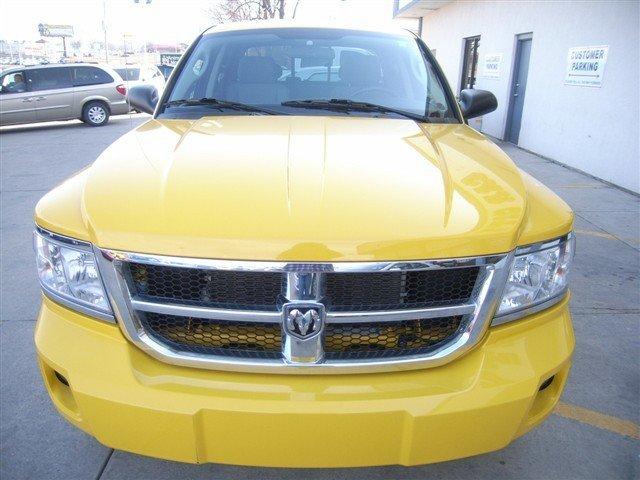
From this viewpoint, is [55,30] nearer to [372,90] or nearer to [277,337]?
[372,90]

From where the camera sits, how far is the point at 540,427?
8.16ft

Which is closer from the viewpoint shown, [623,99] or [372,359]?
[372,359]

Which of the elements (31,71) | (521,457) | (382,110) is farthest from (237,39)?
(31,71)

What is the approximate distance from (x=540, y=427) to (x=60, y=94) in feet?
50.5

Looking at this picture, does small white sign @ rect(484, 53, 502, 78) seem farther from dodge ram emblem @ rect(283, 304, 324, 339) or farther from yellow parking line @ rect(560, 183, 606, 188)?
dodge ram emblem @ rect(283, 304, 324, 339)

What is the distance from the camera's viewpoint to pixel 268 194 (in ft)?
5.46

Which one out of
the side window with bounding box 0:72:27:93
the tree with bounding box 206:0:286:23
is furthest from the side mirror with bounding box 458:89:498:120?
the tree with bounding box 206:0:286:23

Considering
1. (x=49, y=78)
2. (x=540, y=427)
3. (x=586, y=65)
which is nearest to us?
(x=540, y=427)

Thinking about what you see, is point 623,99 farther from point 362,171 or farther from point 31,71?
point 31,71

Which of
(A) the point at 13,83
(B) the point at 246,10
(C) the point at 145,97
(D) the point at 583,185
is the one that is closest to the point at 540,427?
(C) the point at 145,97

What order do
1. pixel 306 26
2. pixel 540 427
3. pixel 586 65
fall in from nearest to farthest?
pixel 540 427 < pixel 306 26 < pixel 586 65

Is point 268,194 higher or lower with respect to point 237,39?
lower

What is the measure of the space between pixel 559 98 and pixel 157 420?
9.82 m

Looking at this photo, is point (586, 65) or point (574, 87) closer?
point (586, 65)
